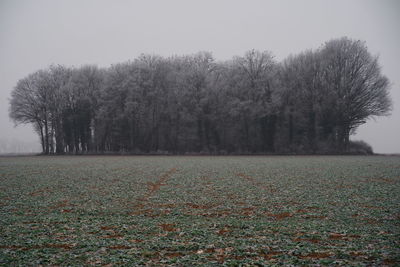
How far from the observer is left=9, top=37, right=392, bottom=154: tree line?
5988 cm

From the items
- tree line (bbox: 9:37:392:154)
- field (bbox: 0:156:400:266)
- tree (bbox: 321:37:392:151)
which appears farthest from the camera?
tree line (bbox: 9:37:392:154)

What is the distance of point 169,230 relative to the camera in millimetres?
10430

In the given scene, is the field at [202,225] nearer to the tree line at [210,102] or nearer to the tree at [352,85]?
the tree at [352,85]

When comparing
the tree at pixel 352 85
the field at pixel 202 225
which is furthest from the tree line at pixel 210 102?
the field at pixel 202 225

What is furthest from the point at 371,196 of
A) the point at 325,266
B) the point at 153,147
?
the point at 153,147

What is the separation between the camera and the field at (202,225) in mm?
7930

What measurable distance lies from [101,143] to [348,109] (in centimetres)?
6181

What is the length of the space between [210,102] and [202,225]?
5776cm

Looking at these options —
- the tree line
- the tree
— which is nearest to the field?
the tree

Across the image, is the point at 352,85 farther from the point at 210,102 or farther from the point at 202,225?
the point at 202,225

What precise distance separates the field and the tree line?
1787 inches

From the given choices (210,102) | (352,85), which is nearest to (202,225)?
(210,102)

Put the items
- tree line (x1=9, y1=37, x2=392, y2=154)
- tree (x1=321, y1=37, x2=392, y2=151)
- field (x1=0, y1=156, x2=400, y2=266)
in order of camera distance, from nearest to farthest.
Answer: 1. field (x1=0, y1=156, x2=400, y2=266)
2. tree (x1=321, y1=37, x2=392, y2=151)
3. tree line (x1=9, y1=37, x2=392, y2=154)

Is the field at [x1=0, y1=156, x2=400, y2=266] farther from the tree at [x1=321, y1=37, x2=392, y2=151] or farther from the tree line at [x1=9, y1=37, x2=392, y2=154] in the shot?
the tree line at [x1=9, y1=37, x2=392, y2=154]
